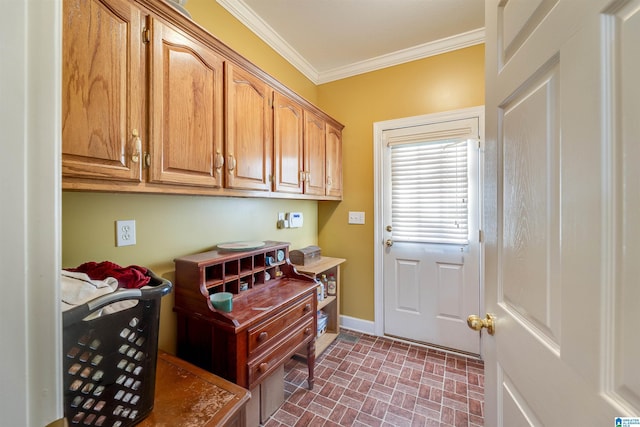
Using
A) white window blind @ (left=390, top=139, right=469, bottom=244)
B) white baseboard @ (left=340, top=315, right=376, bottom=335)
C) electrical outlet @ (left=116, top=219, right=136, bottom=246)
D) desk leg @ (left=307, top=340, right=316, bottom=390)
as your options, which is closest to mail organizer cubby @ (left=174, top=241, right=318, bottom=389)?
desk leg @ (left=307, top=340, right=316, bottom=390)

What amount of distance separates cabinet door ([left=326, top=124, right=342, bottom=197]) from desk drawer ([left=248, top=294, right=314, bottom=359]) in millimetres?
1085

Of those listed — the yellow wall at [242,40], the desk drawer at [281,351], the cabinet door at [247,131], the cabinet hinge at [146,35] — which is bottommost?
the desk drawer at [281,351]

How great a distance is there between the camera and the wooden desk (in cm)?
82

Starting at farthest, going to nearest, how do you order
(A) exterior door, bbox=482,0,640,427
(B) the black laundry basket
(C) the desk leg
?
(C) the desk leg < (B) the black laundry basket < (A) exterior door, bbox=482,0,640,427

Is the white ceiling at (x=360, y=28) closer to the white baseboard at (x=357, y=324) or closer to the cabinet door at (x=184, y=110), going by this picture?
the cabinet door at (x=184, y=110)

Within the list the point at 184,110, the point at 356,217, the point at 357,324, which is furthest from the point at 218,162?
the point at 357,324

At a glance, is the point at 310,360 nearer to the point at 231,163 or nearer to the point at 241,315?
the point at 241,315

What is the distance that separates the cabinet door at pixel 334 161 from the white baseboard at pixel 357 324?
4.34 feet

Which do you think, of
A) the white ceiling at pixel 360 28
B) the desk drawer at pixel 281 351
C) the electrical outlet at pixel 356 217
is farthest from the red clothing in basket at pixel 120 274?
the electrical outlet at pixel 356 217

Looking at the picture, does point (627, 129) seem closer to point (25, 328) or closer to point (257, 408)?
point (25, 328)

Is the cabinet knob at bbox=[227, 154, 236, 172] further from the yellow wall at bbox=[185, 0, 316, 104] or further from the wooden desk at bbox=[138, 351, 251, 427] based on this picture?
the wooden desk at bbox=[138, 351, 251, 427]

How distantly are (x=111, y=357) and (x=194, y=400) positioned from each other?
1.22 feet

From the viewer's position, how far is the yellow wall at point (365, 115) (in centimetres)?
226

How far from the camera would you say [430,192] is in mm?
2297
